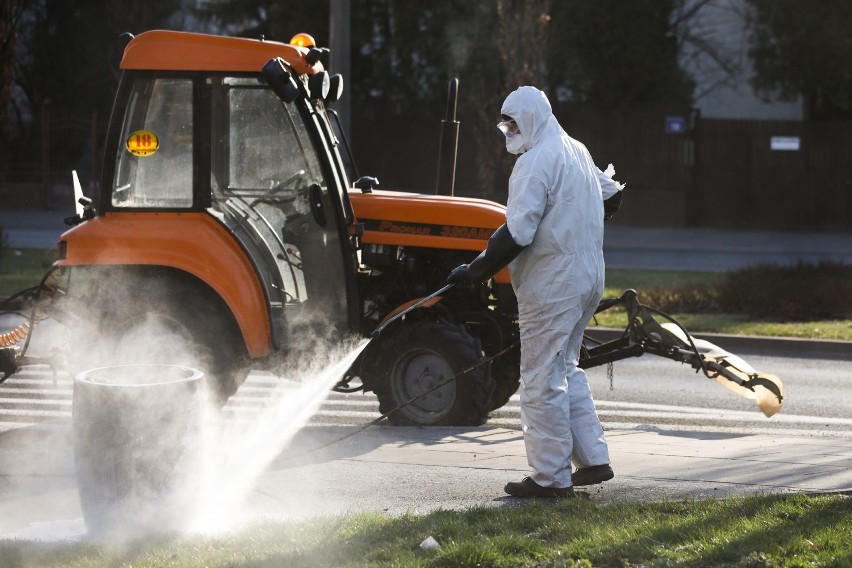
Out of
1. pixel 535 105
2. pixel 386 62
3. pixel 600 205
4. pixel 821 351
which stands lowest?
pixel 821 351

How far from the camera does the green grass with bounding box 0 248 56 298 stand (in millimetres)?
15520

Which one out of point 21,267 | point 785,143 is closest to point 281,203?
point 21,267

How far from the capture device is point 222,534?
17.4ft

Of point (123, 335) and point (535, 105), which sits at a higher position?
point (535, 105)

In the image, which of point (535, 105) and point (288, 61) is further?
point (288, 61)

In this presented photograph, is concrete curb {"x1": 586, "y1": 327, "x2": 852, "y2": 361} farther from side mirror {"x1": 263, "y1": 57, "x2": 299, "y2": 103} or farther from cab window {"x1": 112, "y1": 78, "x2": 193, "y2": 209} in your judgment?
side mirror {"x1": 263, "y1": 57, "x2": 299, "y2": 103}

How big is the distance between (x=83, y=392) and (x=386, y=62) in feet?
86.4

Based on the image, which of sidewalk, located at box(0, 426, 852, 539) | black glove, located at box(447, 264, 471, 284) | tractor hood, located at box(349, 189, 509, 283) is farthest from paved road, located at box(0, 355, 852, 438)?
black glove, located at box(447, 264, 471, 284)

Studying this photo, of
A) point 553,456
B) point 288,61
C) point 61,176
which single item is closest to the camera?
point 553,456

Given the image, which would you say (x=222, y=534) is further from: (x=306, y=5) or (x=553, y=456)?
(x=306, y=5)

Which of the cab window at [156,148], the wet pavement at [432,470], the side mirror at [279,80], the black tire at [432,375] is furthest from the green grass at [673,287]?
the side mirror at [279,80]

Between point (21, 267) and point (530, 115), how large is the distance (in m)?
13.1

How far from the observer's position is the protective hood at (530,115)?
6.07m

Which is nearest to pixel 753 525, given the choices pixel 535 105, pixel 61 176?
pixel 535 105
